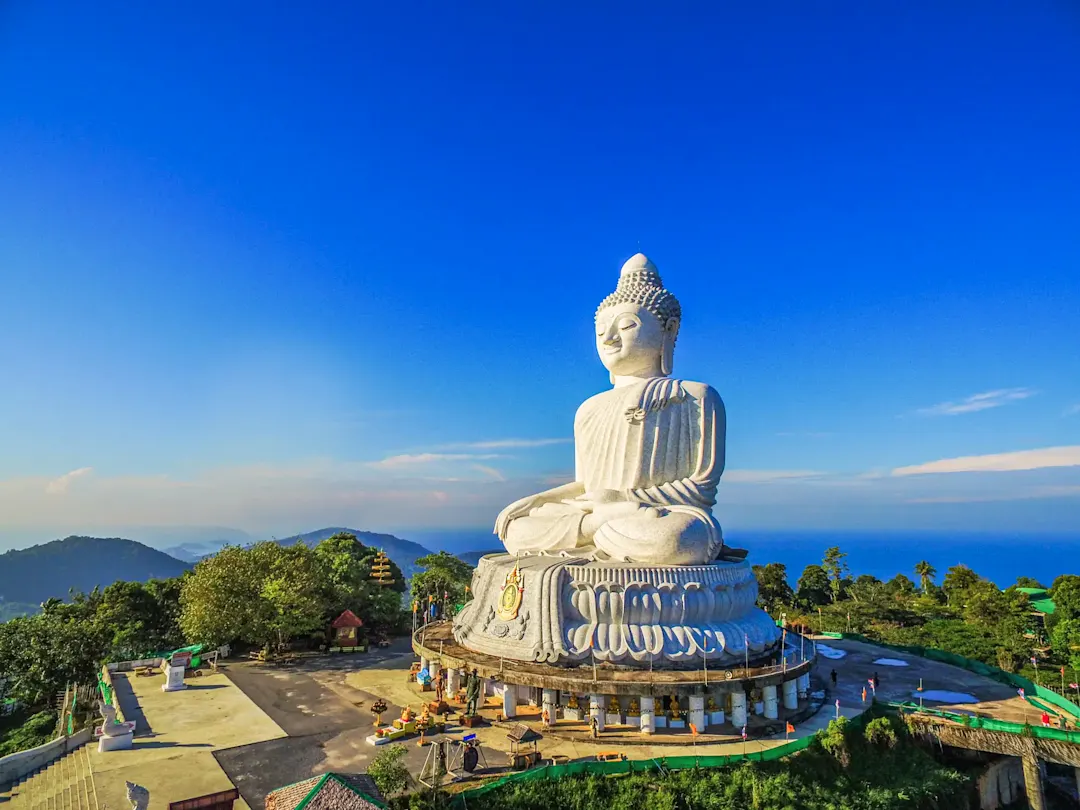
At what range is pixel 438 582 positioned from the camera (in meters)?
31.5

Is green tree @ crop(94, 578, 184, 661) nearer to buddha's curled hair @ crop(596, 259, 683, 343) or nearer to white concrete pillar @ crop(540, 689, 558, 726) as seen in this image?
white concrete pillar @ crop(540, 689, 558, 726)

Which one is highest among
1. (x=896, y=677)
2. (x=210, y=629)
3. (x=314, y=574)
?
(x=314, y=574)

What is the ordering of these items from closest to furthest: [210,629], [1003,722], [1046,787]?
[1003,722] < [1046,787] < [210,629]

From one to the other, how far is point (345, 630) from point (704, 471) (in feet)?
49.2

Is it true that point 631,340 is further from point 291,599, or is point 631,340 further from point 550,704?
point 291,599

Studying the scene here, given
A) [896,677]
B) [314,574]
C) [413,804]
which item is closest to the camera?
[413,804]

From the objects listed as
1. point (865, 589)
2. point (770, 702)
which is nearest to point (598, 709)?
point (770, 702)

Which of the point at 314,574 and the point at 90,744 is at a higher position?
the point at 314,574

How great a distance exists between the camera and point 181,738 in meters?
16.1

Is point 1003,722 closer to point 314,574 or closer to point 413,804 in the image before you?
point 413,804

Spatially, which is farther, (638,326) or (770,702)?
(638,326)

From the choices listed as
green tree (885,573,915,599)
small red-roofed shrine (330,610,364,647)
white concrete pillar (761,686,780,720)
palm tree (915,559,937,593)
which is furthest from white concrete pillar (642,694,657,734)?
palm tree (915,559,937,593)

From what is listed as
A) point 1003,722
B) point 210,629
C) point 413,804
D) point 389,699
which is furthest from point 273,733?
point 1003,722

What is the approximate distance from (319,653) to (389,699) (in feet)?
24.8
